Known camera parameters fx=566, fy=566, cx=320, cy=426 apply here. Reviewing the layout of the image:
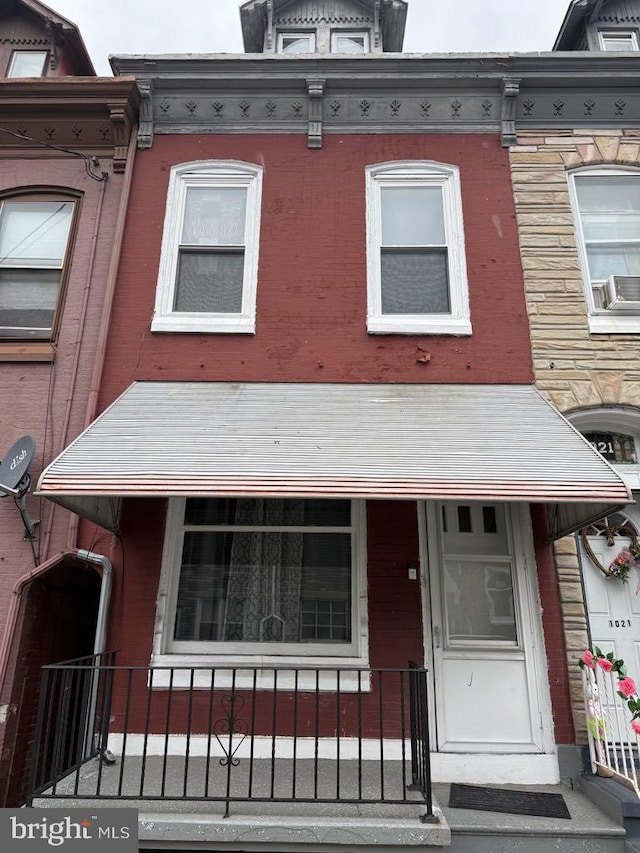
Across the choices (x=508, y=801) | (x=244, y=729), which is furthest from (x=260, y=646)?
(x=508, y=801)

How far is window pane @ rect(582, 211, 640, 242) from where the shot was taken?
254 inches

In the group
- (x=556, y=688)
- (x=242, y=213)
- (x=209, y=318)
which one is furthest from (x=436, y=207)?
(x=556, y=688)

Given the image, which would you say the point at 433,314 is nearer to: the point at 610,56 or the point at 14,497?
the point at 610,56

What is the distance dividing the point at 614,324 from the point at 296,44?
5.71m

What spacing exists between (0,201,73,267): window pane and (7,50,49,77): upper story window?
2.04m

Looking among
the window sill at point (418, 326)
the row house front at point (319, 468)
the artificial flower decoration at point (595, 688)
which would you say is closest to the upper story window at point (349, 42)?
the row house front at point (319, 468)

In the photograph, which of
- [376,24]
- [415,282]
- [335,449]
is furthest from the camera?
[376,24]

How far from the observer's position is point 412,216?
6.62 m

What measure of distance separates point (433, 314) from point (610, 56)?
373 cm

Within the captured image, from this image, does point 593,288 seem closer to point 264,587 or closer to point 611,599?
point 611,599

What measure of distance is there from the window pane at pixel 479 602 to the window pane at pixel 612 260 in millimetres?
3488

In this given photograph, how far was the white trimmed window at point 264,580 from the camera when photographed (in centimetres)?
530

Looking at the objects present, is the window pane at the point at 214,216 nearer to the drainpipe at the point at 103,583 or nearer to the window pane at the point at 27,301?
the window pane at the point at 27,301

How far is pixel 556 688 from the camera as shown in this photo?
16.4ft
